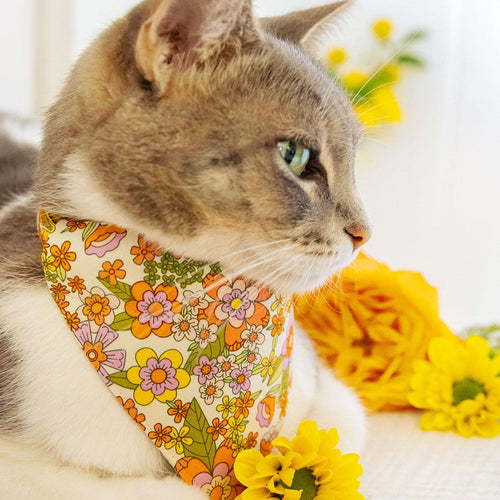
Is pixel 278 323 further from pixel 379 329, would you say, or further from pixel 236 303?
pixel 379 329

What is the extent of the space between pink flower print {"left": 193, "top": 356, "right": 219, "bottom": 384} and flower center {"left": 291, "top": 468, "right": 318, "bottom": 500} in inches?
5.9

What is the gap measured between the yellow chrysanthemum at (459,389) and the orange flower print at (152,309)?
1.60 feet

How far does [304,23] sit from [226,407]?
1.77ft

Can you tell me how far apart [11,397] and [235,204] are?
1.16ft

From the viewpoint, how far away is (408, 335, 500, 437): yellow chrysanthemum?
3.40 feet

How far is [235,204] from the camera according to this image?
721mm

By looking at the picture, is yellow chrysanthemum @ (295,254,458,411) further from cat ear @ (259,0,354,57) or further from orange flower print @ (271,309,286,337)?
cat ear @ (259,0,354,57)

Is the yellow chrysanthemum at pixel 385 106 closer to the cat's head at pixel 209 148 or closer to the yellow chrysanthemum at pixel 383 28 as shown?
the yellow chrysanthemum at pixel 383 28

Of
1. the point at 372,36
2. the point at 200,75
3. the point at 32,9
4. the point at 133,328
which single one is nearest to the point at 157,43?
the point at 200,75

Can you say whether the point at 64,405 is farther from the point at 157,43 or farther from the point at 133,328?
the point at 157,43

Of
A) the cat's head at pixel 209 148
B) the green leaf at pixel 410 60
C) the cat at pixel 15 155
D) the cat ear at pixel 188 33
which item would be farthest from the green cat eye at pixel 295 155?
the green leaf at pixel 410 60

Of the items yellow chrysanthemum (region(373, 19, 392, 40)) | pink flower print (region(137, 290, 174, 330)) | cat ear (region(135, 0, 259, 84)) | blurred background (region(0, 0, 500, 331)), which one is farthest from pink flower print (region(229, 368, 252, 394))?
yellow chrysanthemum (region(373, 19, 392, 40))

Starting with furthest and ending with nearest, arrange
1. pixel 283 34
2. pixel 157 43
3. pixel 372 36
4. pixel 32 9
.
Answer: pixel 32 9 < pixel 372 36 < pixel 283 34 < pixel 157 43

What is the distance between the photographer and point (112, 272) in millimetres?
775
